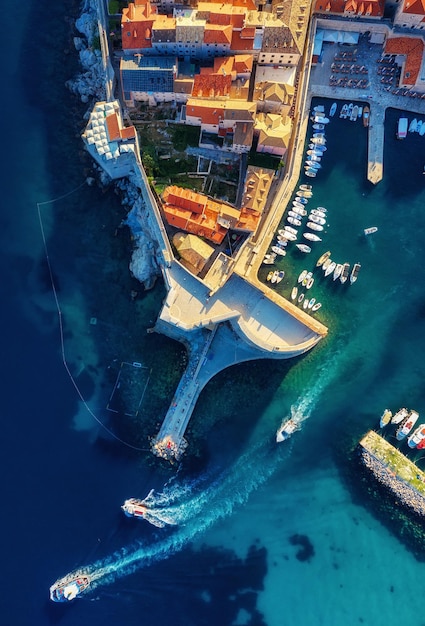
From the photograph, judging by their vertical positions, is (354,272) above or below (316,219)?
below

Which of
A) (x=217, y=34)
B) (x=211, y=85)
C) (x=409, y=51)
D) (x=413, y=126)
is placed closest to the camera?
(x=217, y=34)

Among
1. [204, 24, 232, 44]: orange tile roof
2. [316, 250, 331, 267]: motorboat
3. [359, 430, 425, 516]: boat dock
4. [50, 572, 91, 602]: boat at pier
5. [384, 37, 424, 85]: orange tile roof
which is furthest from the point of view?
[50, 572, 91, 602]: boat at pier

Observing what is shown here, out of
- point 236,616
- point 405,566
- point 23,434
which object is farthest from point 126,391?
point 405,566

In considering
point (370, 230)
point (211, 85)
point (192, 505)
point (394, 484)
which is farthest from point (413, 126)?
point (192, 505)

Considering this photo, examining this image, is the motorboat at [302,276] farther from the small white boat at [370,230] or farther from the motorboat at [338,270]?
the small white boat at [370,230]

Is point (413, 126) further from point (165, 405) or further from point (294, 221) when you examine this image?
point (165, 405)

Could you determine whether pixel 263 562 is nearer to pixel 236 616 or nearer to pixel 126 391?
pixel 236 616

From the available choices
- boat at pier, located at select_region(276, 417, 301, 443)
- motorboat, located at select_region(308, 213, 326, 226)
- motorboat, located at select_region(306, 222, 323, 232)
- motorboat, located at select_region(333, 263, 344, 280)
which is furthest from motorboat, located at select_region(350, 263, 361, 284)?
boat at pier, located at select_region(276, 417, 301, 443)

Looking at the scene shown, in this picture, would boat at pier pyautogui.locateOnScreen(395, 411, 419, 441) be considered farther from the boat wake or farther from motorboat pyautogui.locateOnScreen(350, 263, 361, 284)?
motorboat pyautogui.locateOnScreen(350, 263, 361, 284)
